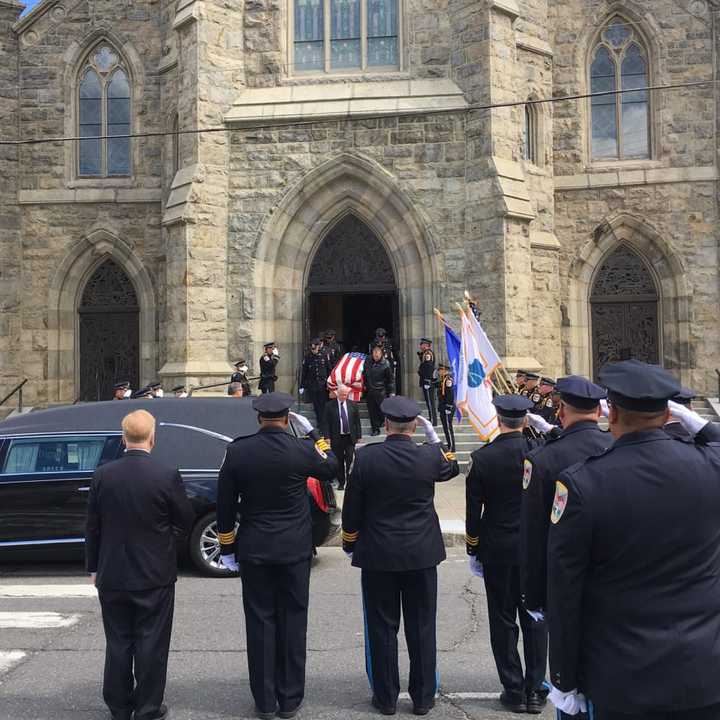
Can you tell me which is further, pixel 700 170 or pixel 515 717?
pixel 700 170

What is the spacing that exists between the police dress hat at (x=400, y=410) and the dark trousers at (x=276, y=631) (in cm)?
98

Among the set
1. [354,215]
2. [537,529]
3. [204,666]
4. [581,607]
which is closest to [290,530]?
[204,666]

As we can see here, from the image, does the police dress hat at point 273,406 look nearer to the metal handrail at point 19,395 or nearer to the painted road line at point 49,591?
the painted road line at point 49,591

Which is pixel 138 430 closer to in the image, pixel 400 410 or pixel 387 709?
pixel 400 410

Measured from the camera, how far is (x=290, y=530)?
469 cm

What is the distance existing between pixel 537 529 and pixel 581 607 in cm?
80

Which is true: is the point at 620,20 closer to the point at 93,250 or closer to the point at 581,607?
the point at 93,250

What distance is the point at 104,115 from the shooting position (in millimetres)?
19422

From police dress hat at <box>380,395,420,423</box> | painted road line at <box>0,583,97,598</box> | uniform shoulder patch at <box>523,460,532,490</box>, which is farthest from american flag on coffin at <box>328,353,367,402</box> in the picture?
uniform shoulder patch at <box>523,460,532,490</box>

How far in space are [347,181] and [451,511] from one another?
8024 mm

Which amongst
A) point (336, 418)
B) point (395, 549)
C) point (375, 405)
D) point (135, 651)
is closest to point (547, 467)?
point (395, 549)

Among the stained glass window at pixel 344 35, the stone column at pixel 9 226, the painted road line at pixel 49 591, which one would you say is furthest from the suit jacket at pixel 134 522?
the stone column at pixel 9 226

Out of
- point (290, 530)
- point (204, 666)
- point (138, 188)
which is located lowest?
point (204, 666)

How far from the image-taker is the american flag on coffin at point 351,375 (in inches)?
492
